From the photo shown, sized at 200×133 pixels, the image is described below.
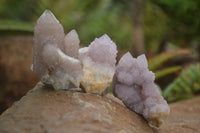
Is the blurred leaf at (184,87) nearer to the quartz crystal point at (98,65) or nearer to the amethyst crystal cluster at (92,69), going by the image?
the amethyst crystal cluster at (92,69)

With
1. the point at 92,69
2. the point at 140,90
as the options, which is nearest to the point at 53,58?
the point at 92,69

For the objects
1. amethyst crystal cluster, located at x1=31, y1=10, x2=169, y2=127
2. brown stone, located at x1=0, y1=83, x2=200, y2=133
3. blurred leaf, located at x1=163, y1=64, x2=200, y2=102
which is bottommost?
blurred leaf, located at x1=163, y1=64, x2=200, y2=102

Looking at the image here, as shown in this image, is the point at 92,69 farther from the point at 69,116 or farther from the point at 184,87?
the point at 184,87

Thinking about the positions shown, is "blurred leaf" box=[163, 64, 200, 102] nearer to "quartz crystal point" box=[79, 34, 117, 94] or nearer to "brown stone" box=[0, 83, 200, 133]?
"brown stone" box=[0, 83, 200, 133]

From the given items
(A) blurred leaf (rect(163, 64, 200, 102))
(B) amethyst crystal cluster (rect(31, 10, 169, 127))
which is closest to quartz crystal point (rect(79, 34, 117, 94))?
(B) amethyst crystal cluster (rect(31, 10, 169, 127))

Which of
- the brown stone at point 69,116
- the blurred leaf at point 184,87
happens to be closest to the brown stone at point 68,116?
the brown stone at point 69,116

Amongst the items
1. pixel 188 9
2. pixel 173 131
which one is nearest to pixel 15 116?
pixel 173 131

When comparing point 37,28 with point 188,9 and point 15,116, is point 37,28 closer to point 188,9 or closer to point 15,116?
point 15,116
